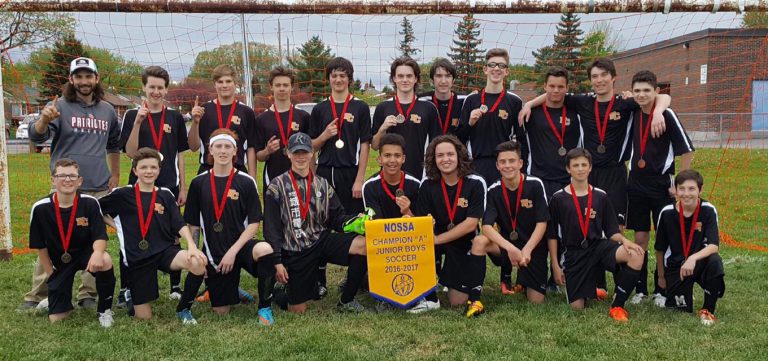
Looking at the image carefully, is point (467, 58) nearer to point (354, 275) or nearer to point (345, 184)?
point (345, 184)

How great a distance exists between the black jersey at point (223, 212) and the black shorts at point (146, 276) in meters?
0.29

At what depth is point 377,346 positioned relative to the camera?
404cm

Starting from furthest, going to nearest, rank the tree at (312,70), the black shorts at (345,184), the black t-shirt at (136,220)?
the tree at (312,70) < the black shorts at (345,184) < the black t-shirt at (136,220)

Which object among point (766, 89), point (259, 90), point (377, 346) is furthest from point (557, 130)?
point (766, 89)

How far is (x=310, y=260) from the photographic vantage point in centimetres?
495

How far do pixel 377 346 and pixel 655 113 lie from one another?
3.19m

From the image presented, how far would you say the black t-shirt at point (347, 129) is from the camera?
5.60 m

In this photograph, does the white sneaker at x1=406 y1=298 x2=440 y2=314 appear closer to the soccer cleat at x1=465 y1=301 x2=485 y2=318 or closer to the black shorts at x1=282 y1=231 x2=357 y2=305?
the soccer cleat at x1=465 y1=301 x2=485 y2=318

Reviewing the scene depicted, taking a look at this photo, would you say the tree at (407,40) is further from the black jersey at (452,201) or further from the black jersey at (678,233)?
the black jersey at (678,233)

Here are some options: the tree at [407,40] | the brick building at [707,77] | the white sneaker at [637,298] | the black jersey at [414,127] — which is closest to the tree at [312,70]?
the tree at [407,40]

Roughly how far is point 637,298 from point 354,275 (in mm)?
2459

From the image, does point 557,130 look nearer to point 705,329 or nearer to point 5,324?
point 705,329

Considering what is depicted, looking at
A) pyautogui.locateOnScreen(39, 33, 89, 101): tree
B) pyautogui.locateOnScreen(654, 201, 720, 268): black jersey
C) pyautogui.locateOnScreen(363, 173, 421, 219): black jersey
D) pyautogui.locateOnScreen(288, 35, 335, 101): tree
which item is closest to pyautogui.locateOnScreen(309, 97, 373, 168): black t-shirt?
pyautogui.locateOnScreen(363, 173, 421, 219): black jersey

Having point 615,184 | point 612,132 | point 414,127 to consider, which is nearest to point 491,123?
point 414,127
